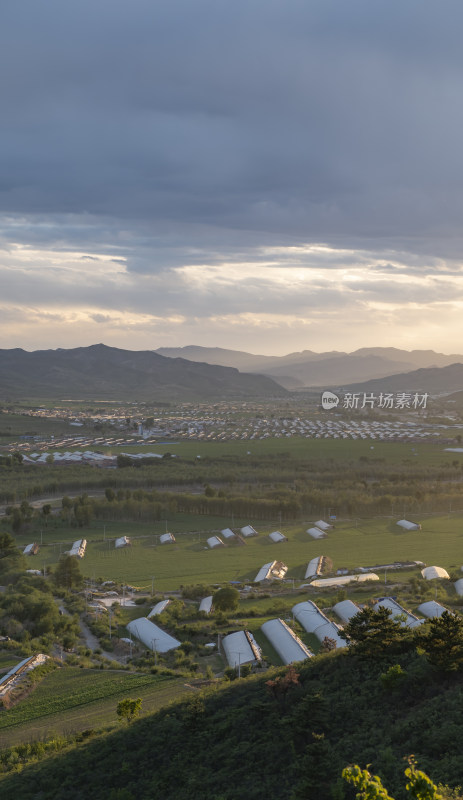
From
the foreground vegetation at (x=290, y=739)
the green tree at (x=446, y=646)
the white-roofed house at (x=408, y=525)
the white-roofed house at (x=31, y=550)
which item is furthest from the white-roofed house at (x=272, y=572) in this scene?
the green tree at (x=446, y=646)

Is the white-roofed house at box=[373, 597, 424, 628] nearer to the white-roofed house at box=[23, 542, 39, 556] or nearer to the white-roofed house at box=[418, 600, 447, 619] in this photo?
the white-roofed house at box=[418, 600, 447, 619]

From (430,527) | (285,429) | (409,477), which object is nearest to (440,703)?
(430,527)

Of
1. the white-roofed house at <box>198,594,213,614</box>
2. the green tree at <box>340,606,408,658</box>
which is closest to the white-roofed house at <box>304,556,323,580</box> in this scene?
the white-roofed house at <box>198,594,213,614</box>

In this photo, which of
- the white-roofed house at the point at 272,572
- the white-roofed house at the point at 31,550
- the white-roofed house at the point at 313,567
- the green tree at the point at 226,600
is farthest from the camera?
the white-roofed house at the point at 31,550

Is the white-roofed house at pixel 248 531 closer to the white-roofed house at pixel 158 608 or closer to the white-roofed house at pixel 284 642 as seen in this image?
A: the white-roofed house at pixel 158 608

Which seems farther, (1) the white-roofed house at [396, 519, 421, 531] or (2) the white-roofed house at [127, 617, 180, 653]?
(1) the white-roofed house at [396, 519, 421, 531]

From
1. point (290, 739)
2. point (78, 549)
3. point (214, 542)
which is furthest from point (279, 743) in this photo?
point (78, 549)
